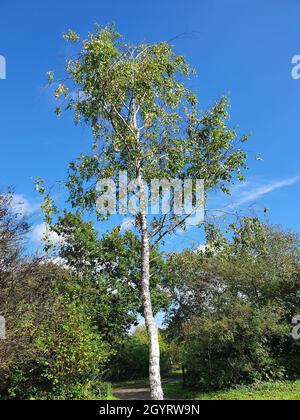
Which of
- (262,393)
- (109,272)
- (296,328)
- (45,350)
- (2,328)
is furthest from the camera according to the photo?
(109,272)

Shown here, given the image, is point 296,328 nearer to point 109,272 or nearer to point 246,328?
point 246,328

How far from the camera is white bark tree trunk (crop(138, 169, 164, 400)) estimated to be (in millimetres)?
12023

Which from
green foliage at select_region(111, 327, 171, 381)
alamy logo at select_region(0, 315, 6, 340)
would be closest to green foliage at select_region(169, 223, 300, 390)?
alamy logo at select_region(0, 315, 6, 340)

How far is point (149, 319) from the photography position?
12773 millimetres

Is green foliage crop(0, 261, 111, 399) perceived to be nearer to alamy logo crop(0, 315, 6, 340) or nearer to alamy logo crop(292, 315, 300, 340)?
alamy logo crop(0, 315, 6, 340)

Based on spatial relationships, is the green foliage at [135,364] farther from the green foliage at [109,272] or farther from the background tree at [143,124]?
the background tree at [143,124]

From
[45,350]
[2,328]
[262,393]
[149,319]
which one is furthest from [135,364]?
[149,319]

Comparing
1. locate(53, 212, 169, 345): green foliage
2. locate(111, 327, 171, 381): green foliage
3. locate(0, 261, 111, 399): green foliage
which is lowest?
locate(111, 327, 171, 381): green foliage

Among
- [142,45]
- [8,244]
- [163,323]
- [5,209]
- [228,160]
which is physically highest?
[142,45]

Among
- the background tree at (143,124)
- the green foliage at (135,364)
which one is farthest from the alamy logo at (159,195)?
the green foliage at (135,364)

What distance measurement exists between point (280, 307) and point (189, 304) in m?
9.88
